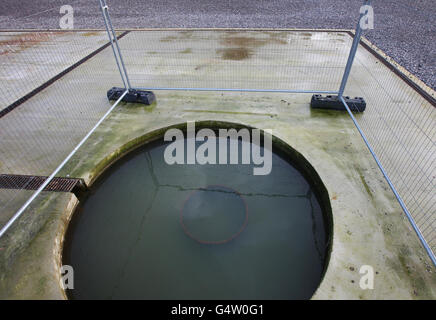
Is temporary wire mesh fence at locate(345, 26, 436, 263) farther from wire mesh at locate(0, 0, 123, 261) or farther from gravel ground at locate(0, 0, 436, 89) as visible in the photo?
wire mesh at locate(0, 0, 123, 261)

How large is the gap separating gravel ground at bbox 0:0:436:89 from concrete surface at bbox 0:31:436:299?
9.07 feet

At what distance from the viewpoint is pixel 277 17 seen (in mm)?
12367

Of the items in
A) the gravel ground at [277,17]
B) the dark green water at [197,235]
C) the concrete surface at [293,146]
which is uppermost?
the gravel ground at [277,17]

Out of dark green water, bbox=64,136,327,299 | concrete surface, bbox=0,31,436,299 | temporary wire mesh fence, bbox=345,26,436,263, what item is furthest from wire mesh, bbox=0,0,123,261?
temporary wire mesh fence, bbox=345,26,436,263

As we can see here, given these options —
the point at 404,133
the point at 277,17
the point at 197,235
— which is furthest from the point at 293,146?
the point at 277,17

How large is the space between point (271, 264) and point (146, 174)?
2.76m

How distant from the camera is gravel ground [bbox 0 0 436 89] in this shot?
884cm

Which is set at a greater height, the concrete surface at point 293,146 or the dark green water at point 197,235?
the concrete surface at point 293,146

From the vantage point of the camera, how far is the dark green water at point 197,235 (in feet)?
10.9

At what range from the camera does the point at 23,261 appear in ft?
10.6

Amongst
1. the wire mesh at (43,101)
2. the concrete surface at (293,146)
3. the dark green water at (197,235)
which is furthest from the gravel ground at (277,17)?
the dark green water at (197,235)

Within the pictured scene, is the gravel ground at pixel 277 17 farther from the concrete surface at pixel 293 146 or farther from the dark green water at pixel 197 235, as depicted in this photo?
the dark green water at pixel 197 235

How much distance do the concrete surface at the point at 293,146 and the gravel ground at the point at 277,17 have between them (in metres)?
2.76

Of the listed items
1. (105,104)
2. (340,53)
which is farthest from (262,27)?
(105,104)
